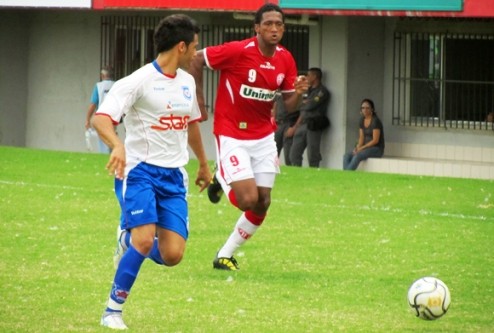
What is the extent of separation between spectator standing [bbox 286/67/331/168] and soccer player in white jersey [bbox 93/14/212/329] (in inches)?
629

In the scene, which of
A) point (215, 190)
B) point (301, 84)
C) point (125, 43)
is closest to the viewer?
point (301, 84)

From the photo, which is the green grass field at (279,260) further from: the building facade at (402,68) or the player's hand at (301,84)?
the building facade at (402,68)

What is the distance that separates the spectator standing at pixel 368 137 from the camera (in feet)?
81.6

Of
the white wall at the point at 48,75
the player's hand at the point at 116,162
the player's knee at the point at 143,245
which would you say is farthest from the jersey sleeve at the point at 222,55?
the white wall at the point at 48,75

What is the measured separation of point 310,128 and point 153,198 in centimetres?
1648

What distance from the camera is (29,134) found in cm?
3247

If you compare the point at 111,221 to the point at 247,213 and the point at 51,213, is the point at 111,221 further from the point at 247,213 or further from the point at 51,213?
the point at 247,213

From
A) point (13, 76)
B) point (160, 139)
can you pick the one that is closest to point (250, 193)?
point (160, 139)

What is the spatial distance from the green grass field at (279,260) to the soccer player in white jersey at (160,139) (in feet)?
2.05

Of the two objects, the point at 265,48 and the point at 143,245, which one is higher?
the point at 265,48

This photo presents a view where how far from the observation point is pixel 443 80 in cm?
2569

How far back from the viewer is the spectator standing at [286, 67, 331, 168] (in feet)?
84.7

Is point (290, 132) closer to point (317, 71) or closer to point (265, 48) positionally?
point (317, 71)

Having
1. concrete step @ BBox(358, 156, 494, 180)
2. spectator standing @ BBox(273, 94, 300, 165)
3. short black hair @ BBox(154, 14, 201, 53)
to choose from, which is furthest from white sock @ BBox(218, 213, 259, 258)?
spectator standing @ BBox(273, 94, 300, 165)
